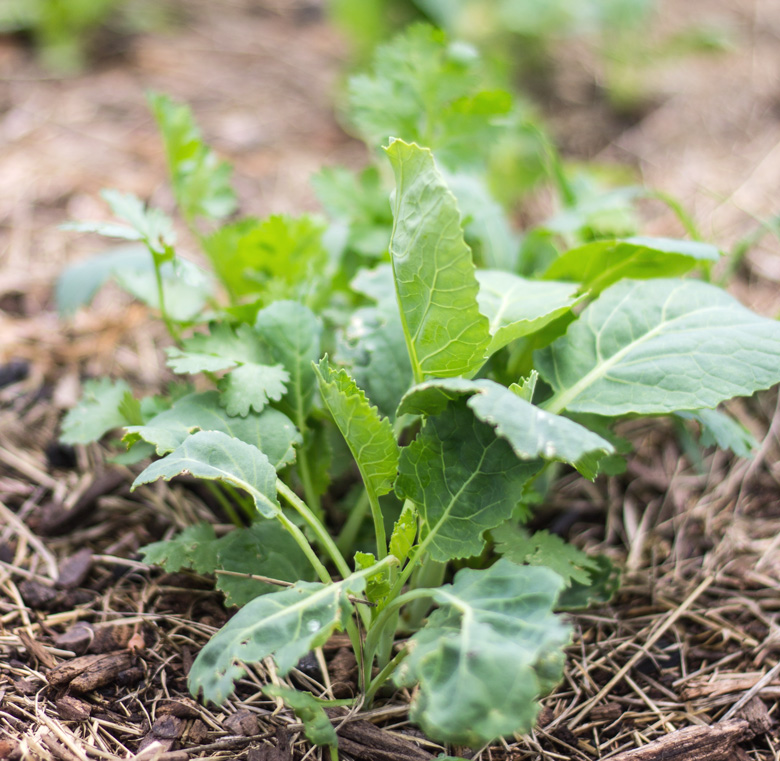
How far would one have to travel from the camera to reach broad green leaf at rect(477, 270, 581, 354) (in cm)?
126

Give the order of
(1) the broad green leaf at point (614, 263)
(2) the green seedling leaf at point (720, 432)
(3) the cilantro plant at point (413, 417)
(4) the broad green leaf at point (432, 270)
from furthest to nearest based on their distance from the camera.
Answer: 1. (1) the broad green leaf at point (614, 263)
2. (2) the green seedling leaf at point (720, 432)
3. (4) the broad green leaf at point (432, 270)
4. (3) the cilantro plant at point (413, 417)

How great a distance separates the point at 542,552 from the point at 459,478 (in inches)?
9.8

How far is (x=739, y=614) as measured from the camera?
4.97 feet

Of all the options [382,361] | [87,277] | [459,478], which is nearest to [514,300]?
[382,361]

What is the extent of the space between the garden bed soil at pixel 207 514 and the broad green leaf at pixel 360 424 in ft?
1.45

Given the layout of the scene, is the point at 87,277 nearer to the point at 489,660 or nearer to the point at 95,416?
the point at 95,416

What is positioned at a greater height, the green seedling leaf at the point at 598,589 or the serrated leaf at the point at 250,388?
the serrated leaf at the point at 250,388

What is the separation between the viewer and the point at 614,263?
61.2 inches

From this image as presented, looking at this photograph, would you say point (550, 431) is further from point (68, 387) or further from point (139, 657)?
point (68, 387)

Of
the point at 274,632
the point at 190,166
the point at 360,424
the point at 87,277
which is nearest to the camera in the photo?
the point at 274,632

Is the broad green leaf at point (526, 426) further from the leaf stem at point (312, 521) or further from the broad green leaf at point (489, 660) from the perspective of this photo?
the leaf stem at point (312, 521)

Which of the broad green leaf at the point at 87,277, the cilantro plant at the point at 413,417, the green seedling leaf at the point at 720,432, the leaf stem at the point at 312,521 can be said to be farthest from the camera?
the broad green leaf at the point at 87,277

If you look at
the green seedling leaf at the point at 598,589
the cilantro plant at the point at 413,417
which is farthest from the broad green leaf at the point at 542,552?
the green seedling leaf at the point at 598,589

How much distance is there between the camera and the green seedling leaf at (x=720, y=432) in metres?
1.37
